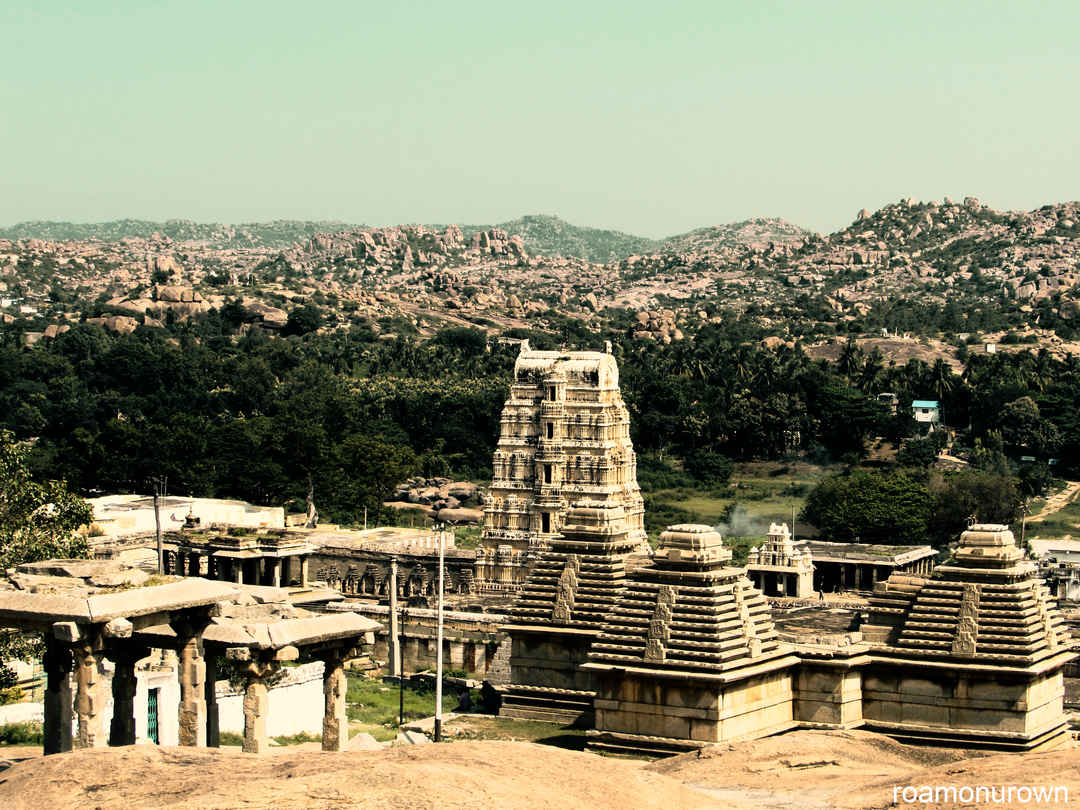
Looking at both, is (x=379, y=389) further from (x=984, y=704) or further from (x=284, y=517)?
(x=984, y=704)

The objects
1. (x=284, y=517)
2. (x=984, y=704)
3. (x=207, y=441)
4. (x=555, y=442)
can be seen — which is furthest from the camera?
(x=207, y=441)

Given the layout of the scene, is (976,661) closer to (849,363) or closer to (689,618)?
(689,618)

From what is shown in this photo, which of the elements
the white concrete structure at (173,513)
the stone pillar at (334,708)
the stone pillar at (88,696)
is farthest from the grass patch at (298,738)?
the white concrete structure at (173,513)

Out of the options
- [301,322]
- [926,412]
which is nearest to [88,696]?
[926,412]

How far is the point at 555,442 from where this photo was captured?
71.2 metres

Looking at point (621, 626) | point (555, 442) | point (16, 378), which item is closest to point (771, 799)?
point (621, 626)

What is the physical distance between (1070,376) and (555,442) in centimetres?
6919

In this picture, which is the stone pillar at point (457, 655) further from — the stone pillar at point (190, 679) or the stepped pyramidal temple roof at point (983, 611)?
the stone pillar at point (190, 679)

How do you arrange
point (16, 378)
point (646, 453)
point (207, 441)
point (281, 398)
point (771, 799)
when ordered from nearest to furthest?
point (771, 799) → point (207, 441) → point (646, 453) → point (281, 398) → point (16, 378)

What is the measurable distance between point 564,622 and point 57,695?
1459 centimetres

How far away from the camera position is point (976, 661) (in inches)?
1476

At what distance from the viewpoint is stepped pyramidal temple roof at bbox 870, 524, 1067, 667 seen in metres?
37.5

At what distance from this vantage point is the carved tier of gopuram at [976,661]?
3725 cm

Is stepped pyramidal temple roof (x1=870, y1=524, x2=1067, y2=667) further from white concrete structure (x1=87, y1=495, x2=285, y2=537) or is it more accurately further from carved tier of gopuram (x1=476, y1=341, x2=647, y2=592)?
white concrete structure (x1=87, y1=495, x2=285, y2=537)
